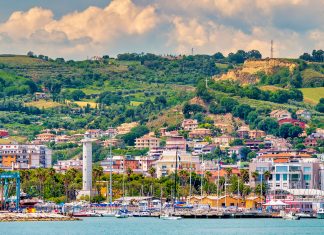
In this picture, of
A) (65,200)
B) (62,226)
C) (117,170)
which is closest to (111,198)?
(65,200)

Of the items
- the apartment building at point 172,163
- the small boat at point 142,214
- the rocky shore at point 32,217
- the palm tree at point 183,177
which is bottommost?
the small boat at point 142,214

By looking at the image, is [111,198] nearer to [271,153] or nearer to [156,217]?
[156,217]

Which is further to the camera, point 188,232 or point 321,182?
point 321,182

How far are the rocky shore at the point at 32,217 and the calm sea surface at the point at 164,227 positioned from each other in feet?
2.75

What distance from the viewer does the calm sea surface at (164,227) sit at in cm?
11069

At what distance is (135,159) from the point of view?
651 ft

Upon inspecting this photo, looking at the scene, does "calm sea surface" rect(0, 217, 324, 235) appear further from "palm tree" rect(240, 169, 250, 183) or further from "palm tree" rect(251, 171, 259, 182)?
"palm tree" rect(240, 169, 250, 183)

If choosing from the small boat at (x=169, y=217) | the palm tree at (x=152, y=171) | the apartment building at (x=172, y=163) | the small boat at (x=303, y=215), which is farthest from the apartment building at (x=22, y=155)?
the small boat at (x=169, y=217)

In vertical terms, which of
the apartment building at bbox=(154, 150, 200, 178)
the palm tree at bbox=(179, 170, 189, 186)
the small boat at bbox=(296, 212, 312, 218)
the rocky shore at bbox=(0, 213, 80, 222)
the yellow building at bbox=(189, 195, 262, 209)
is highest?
the apartment building at bbox=(154, 150, 200, 178)

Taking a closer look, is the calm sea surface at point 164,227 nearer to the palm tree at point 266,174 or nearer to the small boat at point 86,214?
the small boat at point 86,214

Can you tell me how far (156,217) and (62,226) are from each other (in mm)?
21956

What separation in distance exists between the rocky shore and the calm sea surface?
2.75 ft

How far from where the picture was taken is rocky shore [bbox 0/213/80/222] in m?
123

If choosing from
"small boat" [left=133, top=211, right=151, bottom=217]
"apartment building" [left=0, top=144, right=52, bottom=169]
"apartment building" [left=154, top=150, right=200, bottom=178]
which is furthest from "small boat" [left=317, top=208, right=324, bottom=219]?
"apartment building" [left=0, top=144, right=52, bottom=169]
